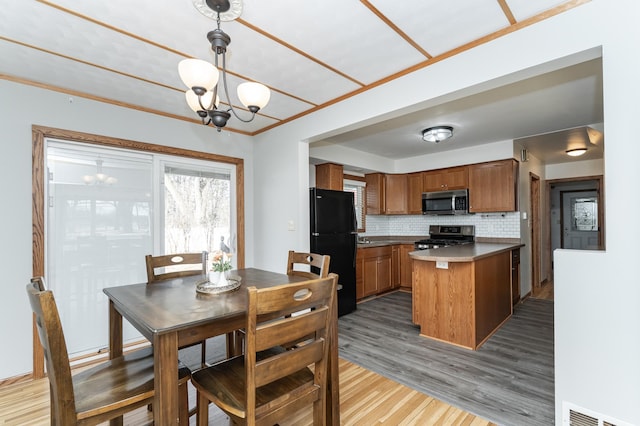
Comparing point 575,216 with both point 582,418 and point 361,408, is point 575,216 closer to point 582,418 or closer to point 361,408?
point 582,418

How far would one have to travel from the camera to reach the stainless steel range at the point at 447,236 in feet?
15.2

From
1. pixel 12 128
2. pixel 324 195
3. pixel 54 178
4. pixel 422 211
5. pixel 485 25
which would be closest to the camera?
pixel 485 25

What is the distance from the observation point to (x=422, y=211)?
16.6 ft

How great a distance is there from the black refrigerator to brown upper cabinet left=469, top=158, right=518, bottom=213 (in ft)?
6.60

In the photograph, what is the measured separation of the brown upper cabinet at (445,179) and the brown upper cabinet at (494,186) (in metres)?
0.11

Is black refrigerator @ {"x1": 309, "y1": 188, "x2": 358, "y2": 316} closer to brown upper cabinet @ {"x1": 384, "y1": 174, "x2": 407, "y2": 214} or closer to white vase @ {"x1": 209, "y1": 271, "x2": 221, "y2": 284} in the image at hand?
brown upper cabinet @ {"x1": 384, "y1": 174, "x2": 407, "y2": 214}

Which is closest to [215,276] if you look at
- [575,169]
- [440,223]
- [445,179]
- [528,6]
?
[528,6]

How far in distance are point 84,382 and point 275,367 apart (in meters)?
0.89

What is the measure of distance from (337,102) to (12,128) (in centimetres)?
267

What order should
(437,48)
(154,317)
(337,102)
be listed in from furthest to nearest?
(337,102)
(437,48)
(154,317)

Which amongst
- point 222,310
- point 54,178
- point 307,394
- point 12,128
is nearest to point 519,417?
point 307,394

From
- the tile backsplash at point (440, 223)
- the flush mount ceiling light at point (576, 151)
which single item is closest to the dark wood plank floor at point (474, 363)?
the tile backsplash at point (440, 223)

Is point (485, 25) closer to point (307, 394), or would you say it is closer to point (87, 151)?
point (307, 394)

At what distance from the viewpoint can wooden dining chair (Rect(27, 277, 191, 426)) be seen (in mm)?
1073
